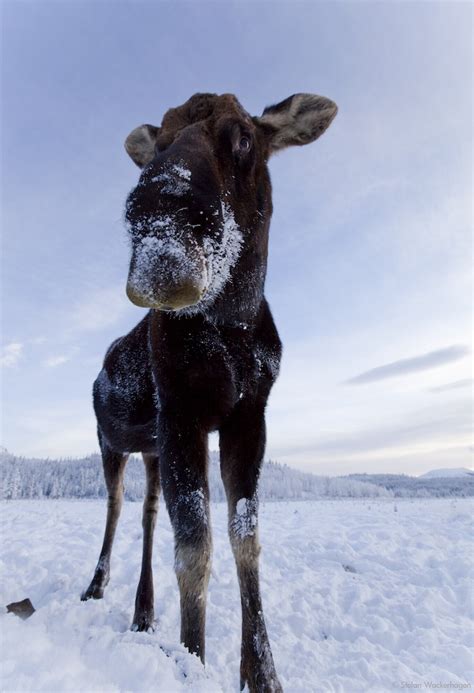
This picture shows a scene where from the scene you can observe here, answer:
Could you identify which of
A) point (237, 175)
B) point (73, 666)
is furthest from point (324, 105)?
point (73, 666)

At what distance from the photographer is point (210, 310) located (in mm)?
3000

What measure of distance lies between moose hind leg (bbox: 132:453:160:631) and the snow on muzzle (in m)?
3.42

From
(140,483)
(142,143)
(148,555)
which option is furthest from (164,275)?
(140,483)

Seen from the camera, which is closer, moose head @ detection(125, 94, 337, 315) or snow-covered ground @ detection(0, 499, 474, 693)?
snow-covered ground @ detection(0, 499, 474, 693)

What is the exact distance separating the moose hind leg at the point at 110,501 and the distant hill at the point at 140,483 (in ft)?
186

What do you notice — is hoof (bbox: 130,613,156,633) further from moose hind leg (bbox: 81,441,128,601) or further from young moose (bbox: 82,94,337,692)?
young moose (bbox: 82,94,337,692)

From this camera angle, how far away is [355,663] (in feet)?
11.6

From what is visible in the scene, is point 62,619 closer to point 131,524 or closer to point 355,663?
point 355,663

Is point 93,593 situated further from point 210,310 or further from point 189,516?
point 210,310

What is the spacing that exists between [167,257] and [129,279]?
0.22 metres

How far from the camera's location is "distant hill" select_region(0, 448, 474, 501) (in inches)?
3009

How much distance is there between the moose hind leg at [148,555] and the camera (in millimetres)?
4080

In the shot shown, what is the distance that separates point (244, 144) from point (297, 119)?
96 centimetres

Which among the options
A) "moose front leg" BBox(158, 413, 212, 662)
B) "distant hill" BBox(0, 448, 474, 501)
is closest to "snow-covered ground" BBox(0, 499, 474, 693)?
"moose front leg" BBox(158, 413, 212, 662)
